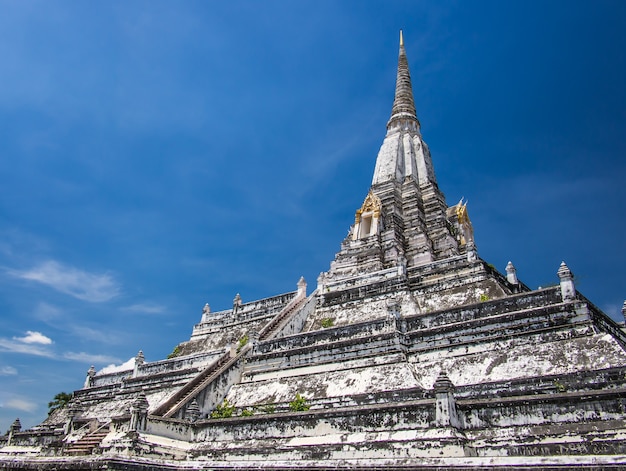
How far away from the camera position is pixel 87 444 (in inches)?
758

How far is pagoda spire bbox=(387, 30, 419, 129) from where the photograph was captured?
48312 mm

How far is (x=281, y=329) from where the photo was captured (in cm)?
2659

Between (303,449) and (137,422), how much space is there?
5948 mm

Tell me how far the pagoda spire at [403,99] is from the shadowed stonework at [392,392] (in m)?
23.2

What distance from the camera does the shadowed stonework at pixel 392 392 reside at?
1307 centimetres

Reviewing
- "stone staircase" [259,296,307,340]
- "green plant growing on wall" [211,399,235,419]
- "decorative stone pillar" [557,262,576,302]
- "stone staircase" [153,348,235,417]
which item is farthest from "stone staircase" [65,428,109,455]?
"decorative stone pillar" [557,262,576,302]

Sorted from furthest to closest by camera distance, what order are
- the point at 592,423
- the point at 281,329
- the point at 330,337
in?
the point at 281,329 → the point at 330,337 → the point at 592,423

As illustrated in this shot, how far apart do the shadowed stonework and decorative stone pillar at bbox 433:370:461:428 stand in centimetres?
5

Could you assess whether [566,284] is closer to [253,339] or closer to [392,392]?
[392,392]

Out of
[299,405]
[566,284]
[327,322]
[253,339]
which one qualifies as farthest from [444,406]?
[327,322]

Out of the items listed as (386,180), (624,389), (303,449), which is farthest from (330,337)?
(386,180)

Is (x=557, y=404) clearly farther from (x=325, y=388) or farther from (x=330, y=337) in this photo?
(x=330, y=337)

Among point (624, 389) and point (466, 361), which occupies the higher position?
point (466, 361)

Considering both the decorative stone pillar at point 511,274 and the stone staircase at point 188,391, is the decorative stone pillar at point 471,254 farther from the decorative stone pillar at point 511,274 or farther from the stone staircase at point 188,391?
the stone staircase at point 188,391
